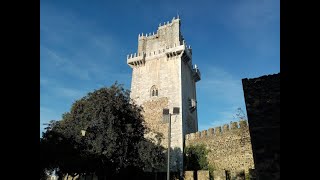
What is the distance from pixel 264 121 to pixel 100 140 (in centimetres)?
1606

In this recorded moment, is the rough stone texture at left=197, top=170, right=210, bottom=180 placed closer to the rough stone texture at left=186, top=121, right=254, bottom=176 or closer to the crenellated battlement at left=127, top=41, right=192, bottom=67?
the rough stone texture at left=186, top=121, right=254, bottom=176

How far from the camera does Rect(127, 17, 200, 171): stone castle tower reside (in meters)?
28.1

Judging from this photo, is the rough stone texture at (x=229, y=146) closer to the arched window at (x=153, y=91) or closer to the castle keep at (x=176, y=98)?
the castle keep at (x=176, y=98)

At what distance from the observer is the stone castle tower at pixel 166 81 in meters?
28.1

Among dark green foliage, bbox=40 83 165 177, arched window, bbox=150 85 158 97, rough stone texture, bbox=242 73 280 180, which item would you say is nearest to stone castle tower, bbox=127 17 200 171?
arched window, bbox=150 85 158 97

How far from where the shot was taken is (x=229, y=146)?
2392cm

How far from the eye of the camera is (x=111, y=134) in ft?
64.8

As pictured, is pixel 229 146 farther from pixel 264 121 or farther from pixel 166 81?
pixel 264 121

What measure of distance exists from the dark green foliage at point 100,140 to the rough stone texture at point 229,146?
16.6ft

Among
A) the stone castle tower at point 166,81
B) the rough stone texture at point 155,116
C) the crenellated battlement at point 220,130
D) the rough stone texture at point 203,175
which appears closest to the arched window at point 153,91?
the stone castle tower at point 166,81
